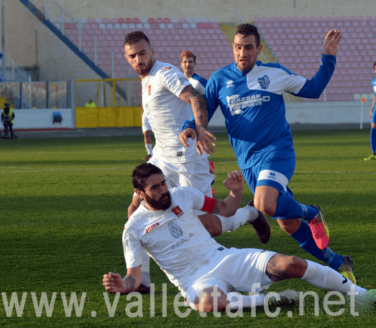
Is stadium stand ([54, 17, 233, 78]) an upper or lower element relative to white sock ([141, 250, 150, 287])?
upper

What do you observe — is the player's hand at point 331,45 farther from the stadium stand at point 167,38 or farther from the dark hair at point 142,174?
the stadium stand at point 167,38

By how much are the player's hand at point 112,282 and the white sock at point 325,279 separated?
1105 mm

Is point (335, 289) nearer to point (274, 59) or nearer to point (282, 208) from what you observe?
point (282, 208)

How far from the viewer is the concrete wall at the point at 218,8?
101 ft

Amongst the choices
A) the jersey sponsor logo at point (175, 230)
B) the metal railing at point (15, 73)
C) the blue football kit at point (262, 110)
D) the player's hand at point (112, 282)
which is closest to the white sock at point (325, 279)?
the jersey sponsor logo at point (175, 230)

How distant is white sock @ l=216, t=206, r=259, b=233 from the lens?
4.47 meters

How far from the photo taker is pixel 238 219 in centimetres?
458

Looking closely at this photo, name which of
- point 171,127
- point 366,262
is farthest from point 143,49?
point 366,262

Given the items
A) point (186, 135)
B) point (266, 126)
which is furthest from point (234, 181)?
point (266, 126)

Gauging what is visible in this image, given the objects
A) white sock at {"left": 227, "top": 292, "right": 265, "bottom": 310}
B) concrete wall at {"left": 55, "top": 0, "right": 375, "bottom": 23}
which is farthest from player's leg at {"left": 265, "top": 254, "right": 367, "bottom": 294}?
concrete wall at {"left": 55, "top": 0, "right": 375, "bottom": 23}

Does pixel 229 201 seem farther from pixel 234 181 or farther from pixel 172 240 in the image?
pixel 172 240

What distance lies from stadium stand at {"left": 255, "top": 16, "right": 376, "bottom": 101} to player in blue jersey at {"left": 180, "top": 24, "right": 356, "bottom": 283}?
26.1 metres

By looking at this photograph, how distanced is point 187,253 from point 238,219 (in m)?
1.04

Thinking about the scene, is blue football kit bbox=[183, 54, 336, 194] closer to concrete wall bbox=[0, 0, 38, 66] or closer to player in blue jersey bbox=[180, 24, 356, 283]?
player in blue jersey bbox=[180, 24, 356, 283]
